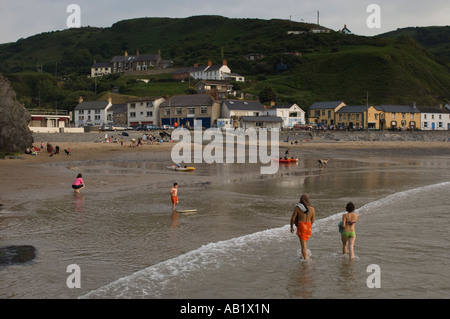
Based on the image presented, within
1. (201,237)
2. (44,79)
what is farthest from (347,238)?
(44,79)

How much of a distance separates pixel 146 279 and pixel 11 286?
282 cm

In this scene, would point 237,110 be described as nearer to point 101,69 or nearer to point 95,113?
point 95,113

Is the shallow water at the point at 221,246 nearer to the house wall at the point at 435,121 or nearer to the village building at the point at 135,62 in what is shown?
the house wall at the point at 435,121

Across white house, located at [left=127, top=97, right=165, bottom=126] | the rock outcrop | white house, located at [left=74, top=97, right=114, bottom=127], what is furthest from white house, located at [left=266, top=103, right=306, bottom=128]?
the rock outcrop

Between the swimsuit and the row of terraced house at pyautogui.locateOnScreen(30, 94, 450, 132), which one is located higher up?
the row of terraced house at pyautogui.locateOnScreen(30, 94, 450, 132)

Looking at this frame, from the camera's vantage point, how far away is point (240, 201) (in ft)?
68.3

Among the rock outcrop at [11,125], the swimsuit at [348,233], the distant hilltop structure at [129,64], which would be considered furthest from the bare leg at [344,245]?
the distant hilltop structure at [129,64]

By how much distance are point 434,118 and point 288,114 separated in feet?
109

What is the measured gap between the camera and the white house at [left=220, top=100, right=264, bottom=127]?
260 ft

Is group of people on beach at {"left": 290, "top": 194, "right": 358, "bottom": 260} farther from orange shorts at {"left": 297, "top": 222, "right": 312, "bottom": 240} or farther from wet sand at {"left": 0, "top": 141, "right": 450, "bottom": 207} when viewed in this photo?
wet sand at {"left": 0, "top": 141, "right": 450, "bottom": 207}

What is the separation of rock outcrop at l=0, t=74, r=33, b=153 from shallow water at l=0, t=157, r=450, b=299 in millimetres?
18011

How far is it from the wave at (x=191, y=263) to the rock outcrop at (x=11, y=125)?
2920 cm

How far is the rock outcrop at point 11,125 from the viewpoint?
36.2 m
